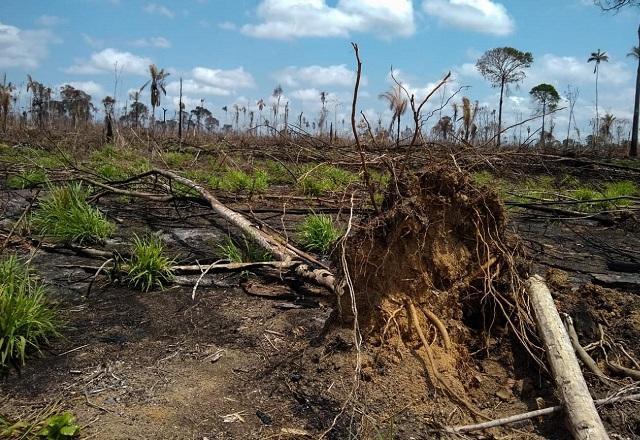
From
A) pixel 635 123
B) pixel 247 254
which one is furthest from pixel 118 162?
pixel 635 123

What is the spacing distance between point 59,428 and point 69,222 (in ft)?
11.1

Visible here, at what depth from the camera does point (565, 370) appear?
252 centimetres

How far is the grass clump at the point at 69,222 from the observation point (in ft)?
17.0

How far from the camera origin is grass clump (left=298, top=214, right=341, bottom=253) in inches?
201

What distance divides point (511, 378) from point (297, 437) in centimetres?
126

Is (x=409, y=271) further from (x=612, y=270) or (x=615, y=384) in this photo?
(x=612, y=270)

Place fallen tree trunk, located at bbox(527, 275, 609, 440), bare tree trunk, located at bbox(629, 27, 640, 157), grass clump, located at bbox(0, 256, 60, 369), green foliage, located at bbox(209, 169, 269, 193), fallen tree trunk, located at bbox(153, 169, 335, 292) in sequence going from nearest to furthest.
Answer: fallen tree trunk, located at bbox(527, 275, 609, 440)
grass clump, located at bbox(0, 256, 60, 369)
fallen tree trunk, located at bbox(153, 169, 335, 292)
green foliage, located at bbox(209, 169, 269, 193)
bare tree trunk, located at bbox(629, 27, 640, 157)

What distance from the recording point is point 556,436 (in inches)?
94.2

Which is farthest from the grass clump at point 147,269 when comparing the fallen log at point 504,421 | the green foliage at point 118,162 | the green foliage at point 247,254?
the green foliage at point 118,162

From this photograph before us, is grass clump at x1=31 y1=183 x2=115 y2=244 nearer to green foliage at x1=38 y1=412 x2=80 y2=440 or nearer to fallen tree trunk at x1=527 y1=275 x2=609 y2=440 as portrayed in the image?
green foliage at x1=38 y1=412 x2=80 y2=440

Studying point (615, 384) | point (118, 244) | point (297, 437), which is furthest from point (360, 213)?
point (118, 244)

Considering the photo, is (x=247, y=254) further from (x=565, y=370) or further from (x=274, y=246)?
(x=565, y=370)

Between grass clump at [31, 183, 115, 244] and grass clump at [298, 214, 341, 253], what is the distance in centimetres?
205

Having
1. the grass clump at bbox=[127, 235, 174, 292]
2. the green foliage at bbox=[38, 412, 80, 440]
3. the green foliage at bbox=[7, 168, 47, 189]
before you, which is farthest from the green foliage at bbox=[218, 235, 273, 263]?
the green foliage at bbox=[7, 168, 47, 189]
